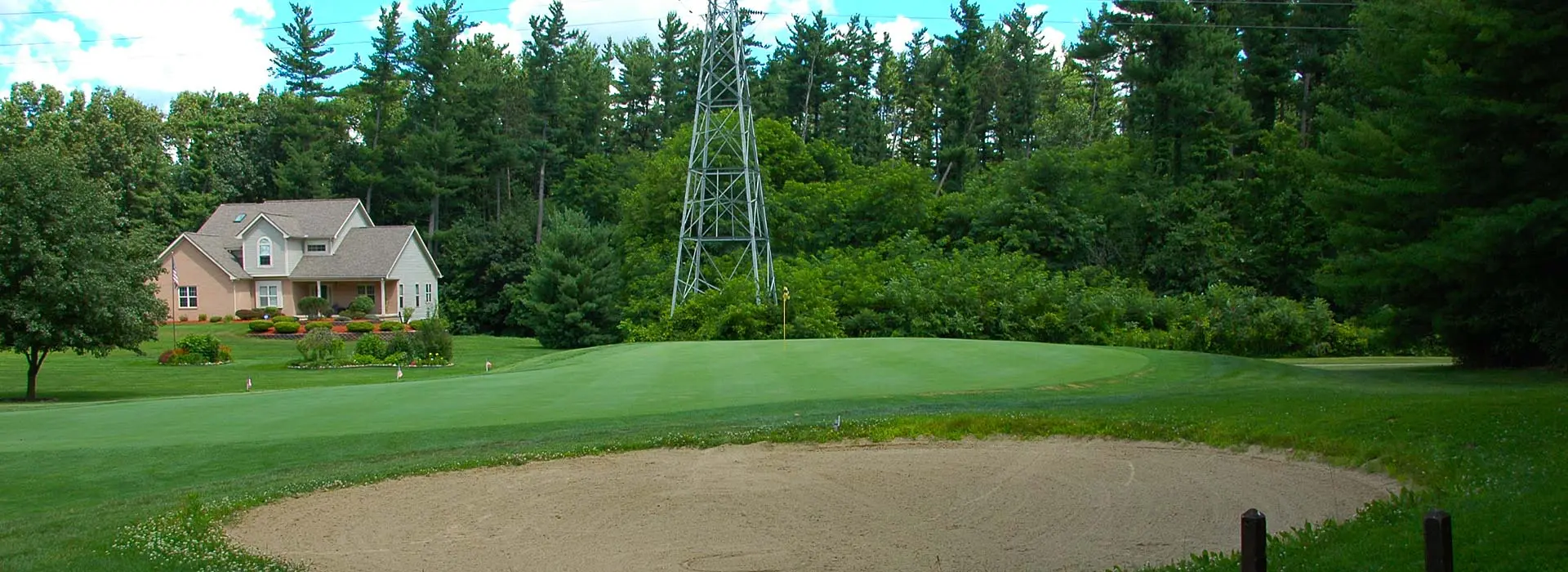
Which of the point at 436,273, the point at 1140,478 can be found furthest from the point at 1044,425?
the point at 436,273

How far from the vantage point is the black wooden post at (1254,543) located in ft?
16.1

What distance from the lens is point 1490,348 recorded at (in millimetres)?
23266

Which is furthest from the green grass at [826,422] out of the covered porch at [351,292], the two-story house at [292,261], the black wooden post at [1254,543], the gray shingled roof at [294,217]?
the gray shingled roof at [294,217]

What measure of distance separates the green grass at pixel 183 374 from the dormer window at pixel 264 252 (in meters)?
14.5

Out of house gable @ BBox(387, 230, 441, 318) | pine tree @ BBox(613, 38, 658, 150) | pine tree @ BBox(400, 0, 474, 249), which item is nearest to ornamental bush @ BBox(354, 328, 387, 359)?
house gable @ BBox(387, 230, 441, 318)

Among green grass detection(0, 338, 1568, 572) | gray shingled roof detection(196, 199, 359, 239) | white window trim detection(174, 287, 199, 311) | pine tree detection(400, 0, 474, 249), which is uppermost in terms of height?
pine tree detection(400, 0, 474, 249)

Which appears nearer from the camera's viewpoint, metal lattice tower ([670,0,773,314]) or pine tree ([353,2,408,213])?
metal lattice tower ([670,0,773,314])

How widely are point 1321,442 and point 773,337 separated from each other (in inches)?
1033

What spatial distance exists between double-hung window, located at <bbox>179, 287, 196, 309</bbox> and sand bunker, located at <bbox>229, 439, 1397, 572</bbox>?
55384mm

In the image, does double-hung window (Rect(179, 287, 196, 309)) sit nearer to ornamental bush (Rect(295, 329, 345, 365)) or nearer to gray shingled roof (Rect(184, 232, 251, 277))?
gray shingled roof (Rect(184, 232, 251, 277))

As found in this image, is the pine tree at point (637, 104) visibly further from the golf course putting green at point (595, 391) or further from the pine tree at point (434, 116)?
the golf course putting green at point (595, 391)

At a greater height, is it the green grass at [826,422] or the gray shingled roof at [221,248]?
the gray shingled roof at [221,248]

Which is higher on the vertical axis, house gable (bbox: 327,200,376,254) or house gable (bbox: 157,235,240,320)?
house gable (bbox: 327,200,376,254)

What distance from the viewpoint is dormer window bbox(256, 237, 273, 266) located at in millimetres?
61406
